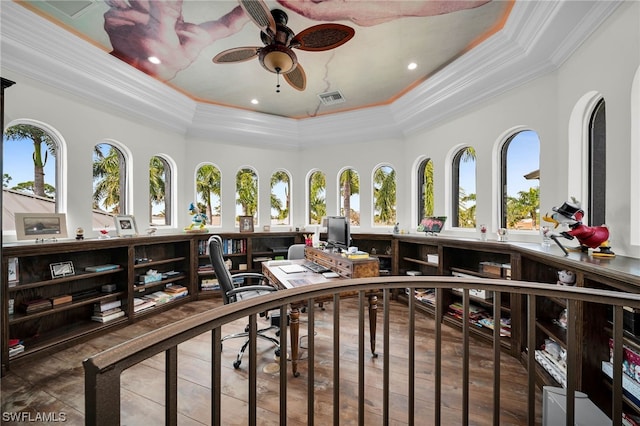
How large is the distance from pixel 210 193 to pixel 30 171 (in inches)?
105

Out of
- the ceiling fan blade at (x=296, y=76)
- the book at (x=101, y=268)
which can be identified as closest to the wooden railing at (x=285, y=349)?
the ceiling fan blade at (x=296, y=76)

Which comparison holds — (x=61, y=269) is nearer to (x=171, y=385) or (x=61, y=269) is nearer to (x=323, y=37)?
(x=171, y=385)

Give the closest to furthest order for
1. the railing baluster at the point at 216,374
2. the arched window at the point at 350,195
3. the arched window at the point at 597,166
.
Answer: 1. the railing baluster at the point at 216,374
2. the arched window at the point at 597,166
3. the arched window at the point at 350,195

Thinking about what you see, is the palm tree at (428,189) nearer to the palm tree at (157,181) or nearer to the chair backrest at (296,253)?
the chair backrest at (296,253)

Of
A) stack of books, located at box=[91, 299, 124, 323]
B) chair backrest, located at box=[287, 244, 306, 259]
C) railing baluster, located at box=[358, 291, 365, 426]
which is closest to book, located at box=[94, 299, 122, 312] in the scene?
stack of books, located at box=[91, 299, 124, 323]

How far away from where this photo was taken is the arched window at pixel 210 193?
18.2ft

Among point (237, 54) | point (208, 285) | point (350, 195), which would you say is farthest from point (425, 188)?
point (208, 285)

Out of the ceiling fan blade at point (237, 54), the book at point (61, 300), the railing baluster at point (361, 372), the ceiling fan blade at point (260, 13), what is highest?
the ceiling fan blade at point (260, 13)

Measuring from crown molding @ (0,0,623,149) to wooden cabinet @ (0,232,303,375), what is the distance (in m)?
2.00

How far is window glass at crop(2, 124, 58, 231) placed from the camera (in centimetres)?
309

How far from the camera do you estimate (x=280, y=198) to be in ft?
20.2

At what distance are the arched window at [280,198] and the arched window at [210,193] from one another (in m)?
1.15

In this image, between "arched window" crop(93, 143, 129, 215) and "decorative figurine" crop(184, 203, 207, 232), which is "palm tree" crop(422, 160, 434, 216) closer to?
"decorative figurine" crop(184, 203, 207, 232)

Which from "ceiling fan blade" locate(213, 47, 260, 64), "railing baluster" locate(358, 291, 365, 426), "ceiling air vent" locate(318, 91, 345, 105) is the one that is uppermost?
"ceiling air vent" locate(318, 91, 345, 105)
